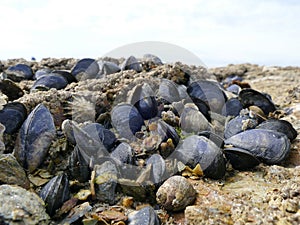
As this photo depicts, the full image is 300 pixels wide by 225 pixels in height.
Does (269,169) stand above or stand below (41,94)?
below

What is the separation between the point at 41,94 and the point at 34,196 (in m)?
1.73

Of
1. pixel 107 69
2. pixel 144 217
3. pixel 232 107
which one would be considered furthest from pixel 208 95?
pixel 144 217

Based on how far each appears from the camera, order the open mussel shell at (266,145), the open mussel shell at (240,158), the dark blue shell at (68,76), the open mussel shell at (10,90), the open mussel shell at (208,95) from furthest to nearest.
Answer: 1. the dark blue shell at (68,76)
2. the open mussel shell at (208,95)
3. the open mussel shell at (10,90)
4. the open mussel shell at (266,145)
5. the open mussel shell at (240,158)

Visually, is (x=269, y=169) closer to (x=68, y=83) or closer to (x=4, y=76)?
(x=68, y=83)

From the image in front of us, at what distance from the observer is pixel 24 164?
3195mm

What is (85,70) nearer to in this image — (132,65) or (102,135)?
(132,65)

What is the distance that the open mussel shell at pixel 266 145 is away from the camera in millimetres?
3525

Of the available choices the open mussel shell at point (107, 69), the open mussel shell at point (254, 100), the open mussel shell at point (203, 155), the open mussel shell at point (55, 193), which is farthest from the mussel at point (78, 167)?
the open mussel shell at point (254, 100)

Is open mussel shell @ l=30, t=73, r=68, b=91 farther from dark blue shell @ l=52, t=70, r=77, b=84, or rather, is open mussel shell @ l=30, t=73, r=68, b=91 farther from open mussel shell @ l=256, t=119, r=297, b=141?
open mussel shell @ l=256, t=119, r=297, b=141

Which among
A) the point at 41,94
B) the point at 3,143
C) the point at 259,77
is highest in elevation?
the point at 41,94

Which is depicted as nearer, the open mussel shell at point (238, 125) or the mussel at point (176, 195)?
the mussel at point (176, 195)

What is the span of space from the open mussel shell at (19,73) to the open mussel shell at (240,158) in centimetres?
404

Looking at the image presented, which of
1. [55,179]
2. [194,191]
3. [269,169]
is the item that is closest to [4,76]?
[55,179]

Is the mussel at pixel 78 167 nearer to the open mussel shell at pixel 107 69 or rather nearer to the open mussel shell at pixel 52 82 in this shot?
the open mussel shell at pixel 52 82
